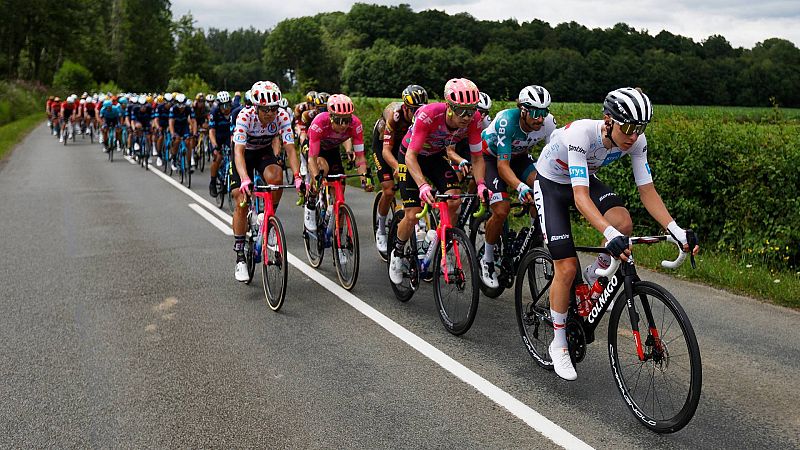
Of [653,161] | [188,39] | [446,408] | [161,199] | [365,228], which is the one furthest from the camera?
[188,39]

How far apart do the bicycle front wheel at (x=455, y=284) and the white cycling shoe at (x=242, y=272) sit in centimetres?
249

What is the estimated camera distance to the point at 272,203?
7555mm

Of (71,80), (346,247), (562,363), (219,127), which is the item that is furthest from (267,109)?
(71,80)

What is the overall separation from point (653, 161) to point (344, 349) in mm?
5950

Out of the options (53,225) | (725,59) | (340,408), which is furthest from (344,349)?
(725,59)

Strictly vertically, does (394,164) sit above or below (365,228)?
above

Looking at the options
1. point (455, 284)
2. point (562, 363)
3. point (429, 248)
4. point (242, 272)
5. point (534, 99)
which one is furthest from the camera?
point (242, 272)

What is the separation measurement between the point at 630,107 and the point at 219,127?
1111cm

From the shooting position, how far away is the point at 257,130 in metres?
7.73

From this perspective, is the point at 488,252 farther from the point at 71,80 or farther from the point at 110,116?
the point at 71,80

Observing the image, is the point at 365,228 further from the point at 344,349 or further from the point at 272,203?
the point at 344,349

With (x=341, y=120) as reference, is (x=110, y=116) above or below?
below

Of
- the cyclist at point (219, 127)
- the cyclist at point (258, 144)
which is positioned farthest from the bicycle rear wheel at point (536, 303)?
the cyclist at point (219, 127)

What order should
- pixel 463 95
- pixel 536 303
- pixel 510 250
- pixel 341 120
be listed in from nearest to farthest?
pixel 536 303
pixel 463 95
pixel 510 250
pixel 341 120
